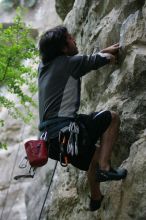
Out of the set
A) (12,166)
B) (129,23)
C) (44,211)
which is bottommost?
(12,166)

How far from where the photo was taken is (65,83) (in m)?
5.45

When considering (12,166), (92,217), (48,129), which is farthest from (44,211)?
(12,166)

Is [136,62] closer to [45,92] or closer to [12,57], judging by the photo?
[45,92]

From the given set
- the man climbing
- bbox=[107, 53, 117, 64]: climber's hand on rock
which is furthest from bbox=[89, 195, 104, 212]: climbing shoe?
bbox=[107, 53, 117, 64]: climber's hand on rock

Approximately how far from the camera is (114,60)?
5.98 metres

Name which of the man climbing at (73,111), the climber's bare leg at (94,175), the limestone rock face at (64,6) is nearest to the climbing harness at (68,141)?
the man climbing at (73,111)

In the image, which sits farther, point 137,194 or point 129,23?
point 129,23

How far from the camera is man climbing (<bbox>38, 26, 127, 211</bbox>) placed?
515 cm

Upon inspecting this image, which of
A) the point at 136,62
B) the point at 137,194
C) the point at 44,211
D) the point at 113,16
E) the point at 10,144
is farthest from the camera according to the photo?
the point at 10,144

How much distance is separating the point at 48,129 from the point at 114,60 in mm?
1486

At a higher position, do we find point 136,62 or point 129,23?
point 129,23

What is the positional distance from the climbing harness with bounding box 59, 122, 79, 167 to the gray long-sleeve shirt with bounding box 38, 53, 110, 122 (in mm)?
245

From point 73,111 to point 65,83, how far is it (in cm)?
40

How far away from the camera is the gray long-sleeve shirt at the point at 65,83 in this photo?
5.36m
